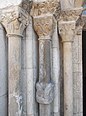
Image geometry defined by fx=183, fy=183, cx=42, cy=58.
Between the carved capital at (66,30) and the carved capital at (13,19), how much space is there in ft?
1.94

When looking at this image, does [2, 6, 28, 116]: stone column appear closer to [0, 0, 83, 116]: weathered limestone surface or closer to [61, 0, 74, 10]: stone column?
[0, 0, 83, 116]: weathered limestone surface

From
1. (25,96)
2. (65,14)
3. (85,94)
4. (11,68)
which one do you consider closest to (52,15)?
(65,14)

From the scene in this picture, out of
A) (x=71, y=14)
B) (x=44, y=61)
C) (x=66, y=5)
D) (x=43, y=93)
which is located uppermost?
(x=66, y=5)

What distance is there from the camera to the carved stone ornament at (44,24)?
176cm

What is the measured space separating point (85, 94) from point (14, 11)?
2.87 metres

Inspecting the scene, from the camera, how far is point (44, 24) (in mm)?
1772

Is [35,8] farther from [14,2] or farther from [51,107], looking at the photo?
[51,107]

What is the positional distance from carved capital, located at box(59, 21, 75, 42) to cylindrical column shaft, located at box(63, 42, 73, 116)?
0.07 metres

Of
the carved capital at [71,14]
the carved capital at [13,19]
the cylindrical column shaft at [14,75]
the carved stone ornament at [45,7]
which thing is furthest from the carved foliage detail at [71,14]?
the cylindrical column shaft at [14,75]

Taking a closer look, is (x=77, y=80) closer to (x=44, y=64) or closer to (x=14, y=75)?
(x=44, y=64)

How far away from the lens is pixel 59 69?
80.7 inches

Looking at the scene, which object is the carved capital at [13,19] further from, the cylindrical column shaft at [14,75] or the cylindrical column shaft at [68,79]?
the cylindrical column shaft at [68,79]

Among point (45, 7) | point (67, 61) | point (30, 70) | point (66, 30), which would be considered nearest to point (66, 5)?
point (66, 30)

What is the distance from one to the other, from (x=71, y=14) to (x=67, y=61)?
0.53 metres
